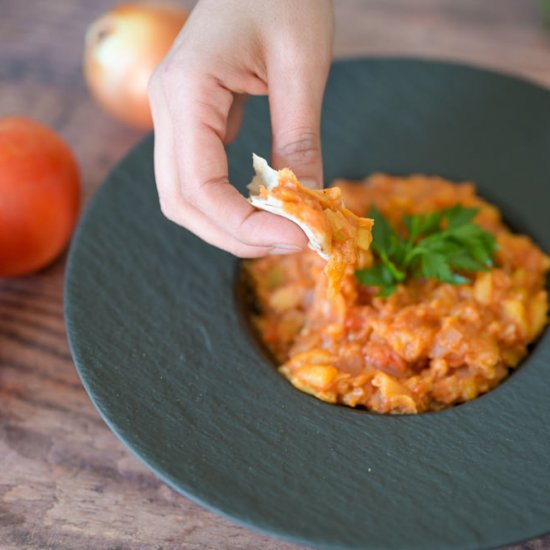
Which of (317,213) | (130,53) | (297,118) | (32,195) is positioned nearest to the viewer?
(317,213)

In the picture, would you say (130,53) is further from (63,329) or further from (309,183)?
(309,183)

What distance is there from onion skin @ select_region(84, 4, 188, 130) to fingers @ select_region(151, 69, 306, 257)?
842 mm

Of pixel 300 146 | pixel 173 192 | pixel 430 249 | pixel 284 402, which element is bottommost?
pixel 284 402

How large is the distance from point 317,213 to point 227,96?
1.02 ft

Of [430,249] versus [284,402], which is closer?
[284,402]

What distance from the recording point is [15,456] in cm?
172

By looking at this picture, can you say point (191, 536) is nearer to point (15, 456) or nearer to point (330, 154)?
point (15, 456)

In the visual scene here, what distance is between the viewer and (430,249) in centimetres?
178

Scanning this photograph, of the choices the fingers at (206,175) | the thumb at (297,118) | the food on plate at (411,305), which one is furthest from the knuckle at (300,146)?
the food on plate at (411,305)

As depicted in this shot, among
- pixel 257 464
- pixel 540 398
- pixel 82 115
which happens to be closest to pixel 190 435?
pixel 257 464

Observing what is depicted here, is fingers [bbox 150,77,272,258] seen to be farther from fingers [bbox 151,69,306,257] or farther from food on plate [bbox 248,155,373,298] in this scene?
food on plate [bbox 248,155,373,298]

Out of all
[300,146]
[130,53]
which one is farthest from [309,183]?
[130,53]

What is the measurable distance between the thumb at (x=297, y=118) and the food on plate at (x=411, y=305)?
1.11 feet

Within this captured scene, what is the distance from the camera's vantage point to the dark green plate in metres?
1.37
